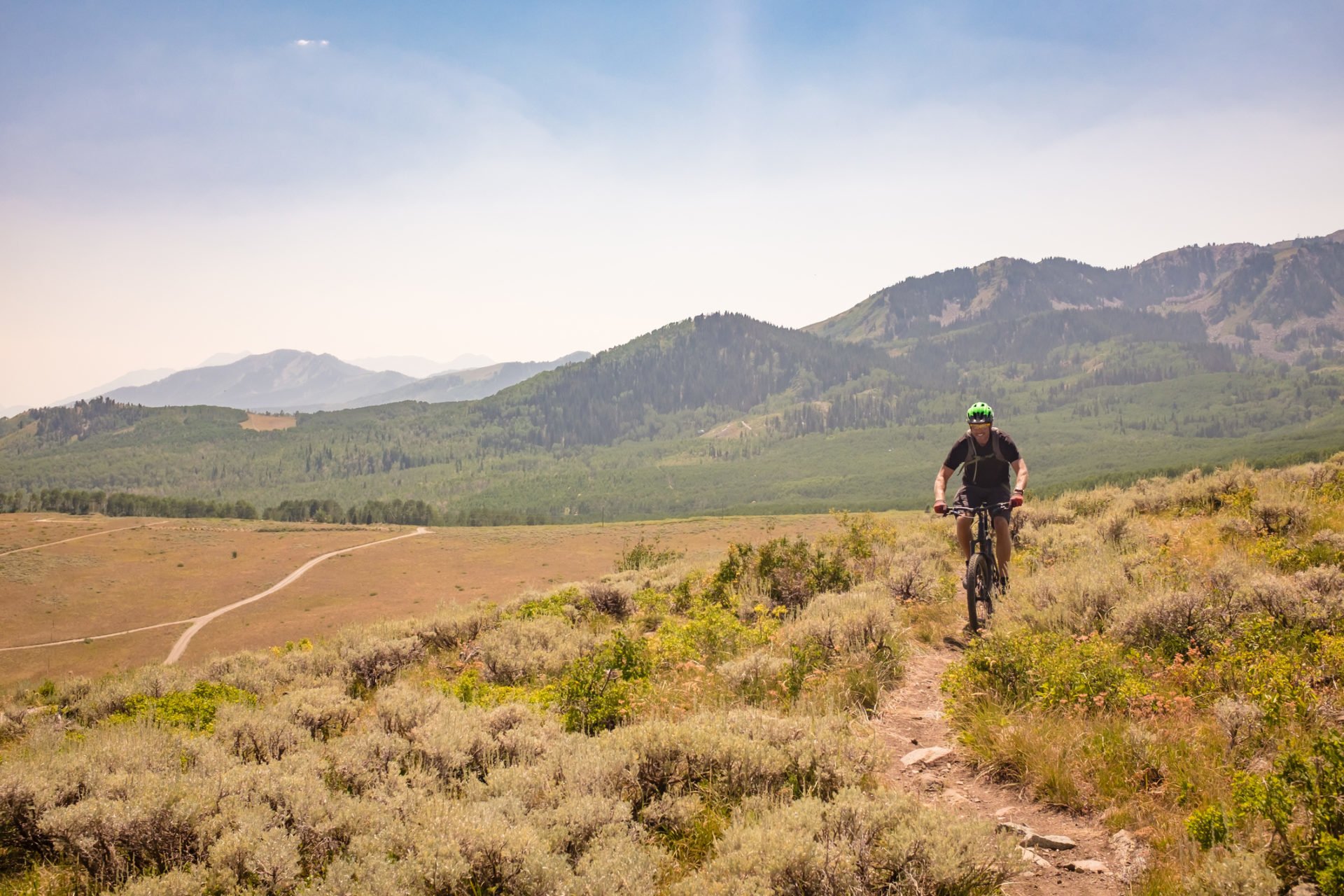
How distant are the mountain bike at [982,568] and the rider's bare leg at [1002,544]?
78 millimetres

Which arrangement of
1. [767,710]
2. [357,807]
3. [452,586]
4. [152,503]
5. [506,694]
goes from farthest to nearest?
[152,503] < [452,586] < [506,694] < [767,710] < [357,807]

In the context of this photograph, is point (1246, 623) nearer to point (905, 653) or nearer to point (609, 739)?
point (905, 653)

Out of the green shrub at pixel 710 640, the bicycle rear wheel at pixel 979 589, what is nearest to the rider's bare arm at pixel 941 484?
the bicycle rear wheel at pixel 979 589

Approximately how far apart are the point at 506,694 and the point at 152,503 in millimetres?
177052

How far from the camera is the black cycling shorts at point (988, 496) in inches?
365

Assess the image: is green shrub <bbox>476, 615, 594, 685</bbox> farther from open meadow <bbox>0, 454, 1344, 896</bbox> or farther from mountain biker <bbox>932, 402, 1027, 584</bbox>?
mountain biker <bbox>932, 402, 1027, 584</bbox>

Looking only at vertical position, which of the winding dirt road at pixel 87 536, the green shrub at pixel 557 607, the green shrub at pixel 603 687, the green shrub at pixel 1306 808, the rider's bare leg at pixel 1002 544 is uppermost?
the rider's bare leg at pixel 1002 544

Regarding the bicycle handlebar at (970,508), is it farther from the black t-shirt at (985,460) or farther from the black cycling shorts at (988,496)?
the black t-shirt at (985,460)

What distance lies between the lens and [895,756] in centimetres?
548

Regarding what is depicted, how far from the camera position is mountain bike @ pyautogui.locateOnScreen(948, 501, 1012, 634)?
28.8ft

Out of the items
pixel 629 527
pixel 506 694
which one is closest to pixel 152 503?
pixel 629 527

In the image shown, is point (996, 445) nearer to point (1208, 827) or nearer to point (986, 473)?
point (986, 473)

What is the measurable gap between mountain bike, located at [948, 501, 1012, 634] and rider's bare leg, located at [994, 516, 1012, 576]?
78mm

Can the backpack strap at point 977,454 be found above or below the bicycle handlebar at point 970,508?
above
